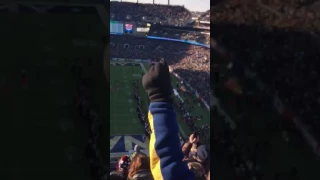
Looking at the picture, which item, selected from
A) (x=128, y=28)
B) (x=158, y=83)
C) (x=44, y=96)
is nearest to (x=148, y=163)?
(x=158, y=83)

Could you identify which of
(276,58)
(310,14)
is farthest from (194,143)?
(310,14)

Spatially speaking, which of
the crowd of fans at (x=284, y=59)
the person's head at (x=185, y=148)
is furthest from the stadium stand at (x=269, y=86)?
the person's head at (x=185, y=148)

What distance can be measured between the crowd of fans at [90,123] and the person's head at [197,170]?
0.72 meters

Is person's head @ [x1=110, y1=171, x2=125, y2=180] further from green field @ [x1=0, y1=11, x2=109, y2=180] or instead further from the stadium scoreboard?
the stadium scoreboard

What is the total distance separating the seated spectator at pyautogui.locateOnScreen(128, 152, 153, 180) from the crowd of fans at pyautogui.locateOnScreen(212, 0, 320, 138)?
44.7 inches

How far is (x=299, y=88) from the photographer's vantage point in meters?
3.58

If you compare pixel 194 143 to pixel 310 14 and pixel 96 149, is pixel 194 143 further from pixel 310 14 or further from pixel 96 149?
pixel 310 14

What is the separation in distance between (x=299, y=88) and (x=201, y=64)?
2.78 feet

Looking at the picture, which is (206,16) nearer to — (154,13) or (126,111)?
(154,13)

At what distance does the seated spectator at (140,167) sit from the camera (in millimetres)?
3492

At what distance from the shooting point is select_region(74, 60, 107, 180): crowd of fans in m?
3.33

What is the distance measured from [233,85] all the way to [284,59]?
1.59 feet

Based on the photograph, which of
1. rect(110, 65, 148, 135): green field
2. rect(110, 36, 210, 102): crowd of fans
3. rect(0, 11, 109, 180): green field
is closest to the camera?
rect(0, 11, 109, 180): green field

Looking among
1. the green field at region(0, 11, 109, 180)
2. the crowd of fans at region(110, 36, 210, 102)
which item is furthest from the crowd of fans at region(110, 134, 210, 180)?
the crowd of fans at region(110, 36, 210, 102)
